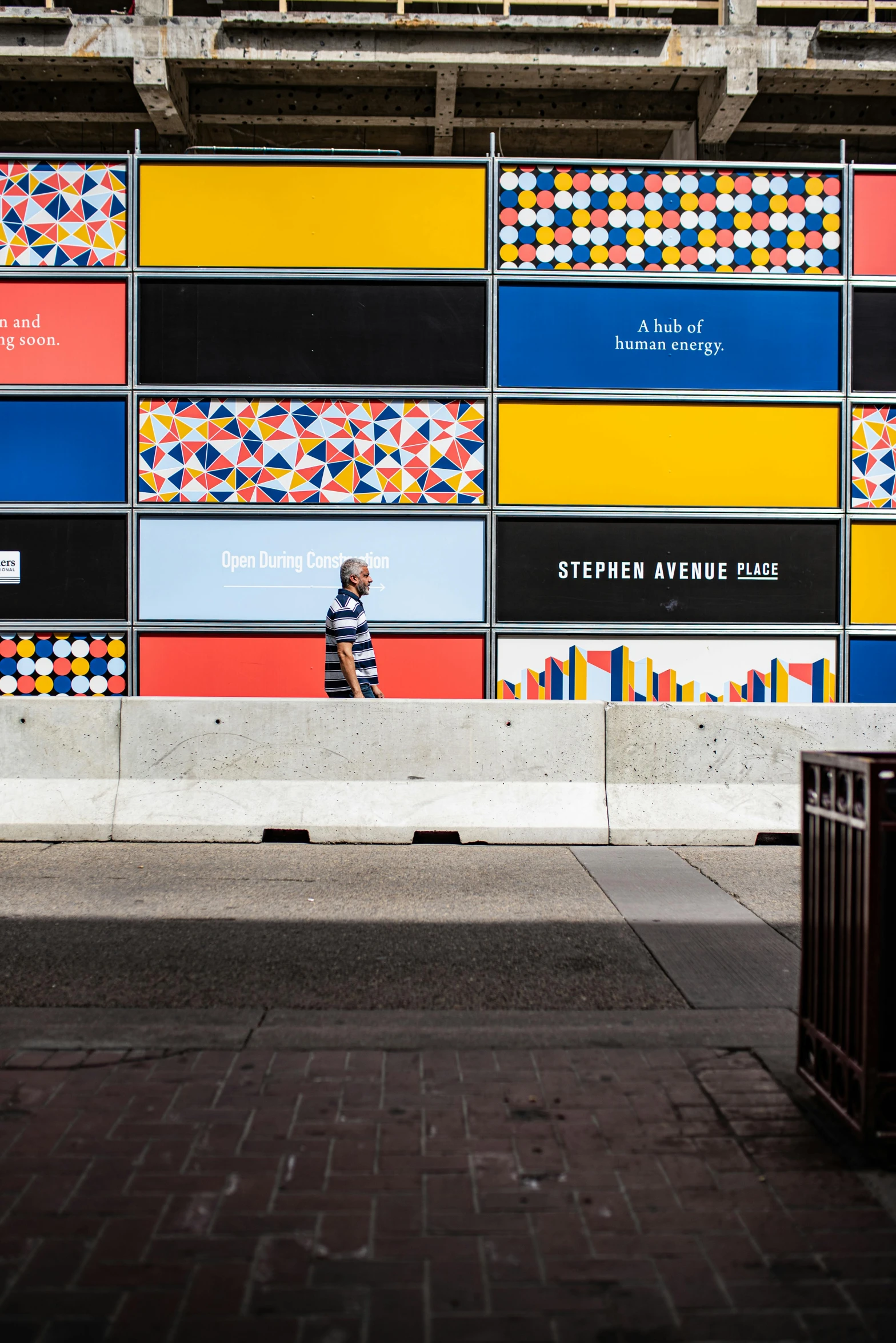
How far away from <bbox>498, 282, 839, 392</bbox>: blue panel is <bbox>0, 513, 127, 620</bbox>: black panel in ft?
14.4

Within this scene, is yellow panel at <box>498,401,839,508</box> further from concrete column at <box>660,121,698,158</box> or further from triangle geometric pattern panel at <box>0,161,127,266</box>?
concrete column at <box>660,121,698,158</box>

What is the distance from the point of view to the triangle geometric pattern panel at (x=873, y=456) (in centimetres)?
1148

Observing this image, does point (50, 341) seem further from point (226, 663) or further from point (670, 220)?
point (670, 220)

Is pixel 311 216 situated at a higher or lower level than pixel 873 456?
higher

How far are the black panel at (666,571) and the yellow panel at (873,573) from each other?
0.73 ft

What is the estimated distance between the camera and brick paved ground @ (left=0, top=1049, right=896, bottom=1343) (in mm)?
2471

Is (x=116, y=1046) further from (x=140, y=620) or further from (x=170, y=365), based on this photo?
(x=170, y=365)

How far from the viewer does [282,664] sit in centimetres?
1136

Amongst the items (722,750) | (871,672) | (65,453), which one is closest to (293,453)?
(65,453)

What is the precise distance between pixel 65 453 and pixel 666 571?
247 inches

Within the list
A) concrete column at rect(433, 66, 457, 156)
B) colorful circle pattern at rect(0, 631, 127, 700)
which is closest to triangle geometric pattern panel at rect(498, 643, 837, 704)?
colorful circle pattern at rect(0, 631, 127, 700)

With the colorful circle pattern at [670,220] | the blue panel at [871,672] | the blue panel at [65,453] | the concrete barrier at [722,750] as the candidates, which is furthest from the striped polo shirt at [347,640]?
the blue panel at [871,672]

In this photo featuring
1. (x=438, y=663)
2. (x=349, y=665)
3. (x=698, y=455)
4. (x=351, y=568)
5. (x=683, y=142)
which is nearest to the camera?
(x=349, y=665)

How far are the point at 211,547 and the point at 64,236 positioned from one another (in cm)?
355
